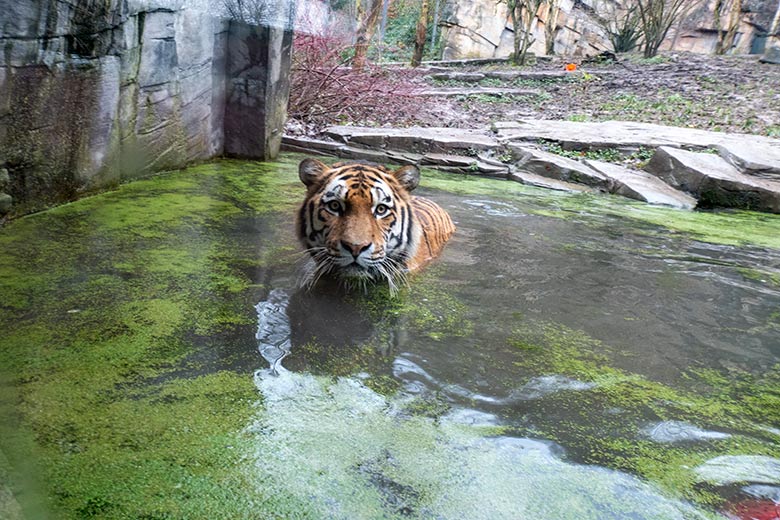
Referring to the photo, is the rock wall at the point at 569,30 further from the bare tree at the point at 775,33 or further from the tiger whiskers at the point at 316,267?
the tiger whiskers at the point at 316,267

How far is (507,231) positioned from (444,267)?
3.88 feet

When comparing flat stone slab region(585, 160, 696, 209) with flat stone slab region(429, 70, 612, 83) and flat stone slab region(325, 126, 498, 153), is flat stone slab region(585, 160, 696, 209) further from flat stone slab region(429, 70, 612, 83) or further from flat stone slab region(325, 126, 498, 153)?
flat stone slab region(429, 70, 612, 83)

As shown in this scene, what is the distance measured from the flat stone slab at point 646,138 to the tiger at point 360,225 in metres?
5.14

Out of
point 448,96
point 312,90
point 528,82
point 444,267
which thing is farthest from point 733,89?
point 444,267

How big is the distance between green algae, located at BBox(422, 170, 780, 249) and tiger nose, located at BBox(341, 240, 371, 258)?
298cm

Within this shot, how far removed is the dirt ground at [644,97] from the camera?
10984 millimetres

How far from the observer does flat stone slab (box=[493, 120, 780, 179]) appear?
7.25 meters

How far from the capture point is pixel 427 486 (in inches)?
65.6

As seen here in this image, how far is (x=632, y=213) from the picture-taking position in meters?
5.93

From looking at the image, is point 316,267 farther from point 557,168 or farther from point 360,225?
point 557,168

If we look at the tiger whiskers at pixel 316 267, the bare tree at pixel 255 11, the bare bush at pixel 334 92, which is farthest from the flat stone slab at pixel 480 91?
the tiger whiskers at pixel 316 267

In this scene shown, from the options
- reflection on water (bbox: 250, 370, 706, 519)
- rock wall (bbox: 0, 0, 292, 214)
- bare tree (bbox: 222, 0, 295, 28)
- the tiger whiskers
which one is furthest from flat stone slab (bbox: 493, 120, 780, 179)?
reflection on water (bbox: 250, 370, 706, 519)

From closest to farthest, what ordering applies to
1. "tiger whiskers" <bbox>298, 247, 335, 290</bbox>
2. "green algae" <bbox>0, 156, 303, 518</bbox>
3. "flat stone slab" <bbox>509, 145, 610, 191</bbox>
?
"green algae" <bbox>0, 156, 303, 518</bbox>
"tiger whiskers" <bbox>298, 247, 335, 290</bbox>
"flat stone slab" <bbox>509, 145, 610, 191</bbox>

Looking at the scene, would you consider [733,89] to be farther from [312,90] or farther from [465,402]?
[465,402]
